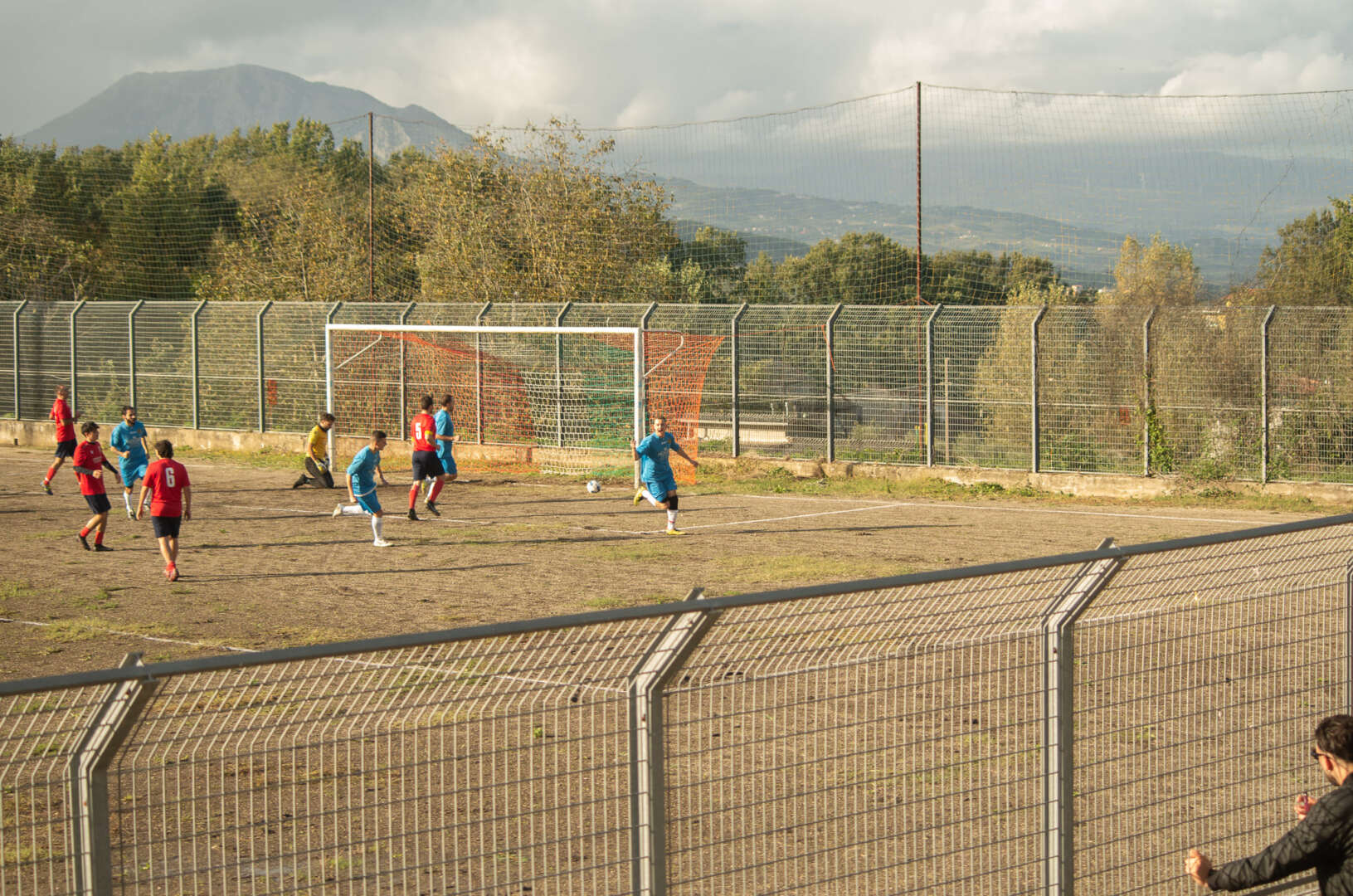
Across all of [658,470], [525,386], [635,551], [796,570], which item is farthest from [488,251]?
[796,570]

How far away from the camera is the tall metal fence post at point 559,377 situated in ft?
82.6

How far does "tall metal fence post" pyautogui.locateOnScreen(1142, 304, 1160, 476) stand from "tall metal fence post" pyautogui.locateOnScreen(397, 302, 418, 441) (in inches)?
580

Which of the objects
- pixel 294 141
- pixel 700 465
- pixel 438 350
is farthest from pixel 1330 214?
pixel 294 141

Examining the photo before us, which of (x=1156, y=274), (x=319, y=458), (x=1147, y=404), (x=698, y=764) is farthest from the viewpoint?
(x=1156, y=274)

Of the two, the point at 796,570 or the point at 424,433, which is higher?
the point at 424,433

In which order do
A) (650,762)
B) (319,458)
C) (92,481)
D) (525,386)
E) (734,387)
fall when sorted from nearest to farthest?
(650,762), (92,481), (319,458), (734,387), (525,386)

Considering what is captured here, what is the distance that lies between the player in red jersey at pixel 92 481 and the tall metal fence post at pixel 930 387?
42.7 feet

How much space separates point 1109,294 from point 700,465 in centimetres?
881

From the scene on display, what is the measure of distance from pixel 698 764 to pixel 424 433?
11747 millimetres

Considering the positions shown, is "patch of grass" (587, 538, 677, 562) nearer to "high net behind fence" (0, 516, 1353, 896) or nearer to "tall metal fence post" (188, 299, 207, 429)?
"high net behind fence" (0, 516, 1353, 896)

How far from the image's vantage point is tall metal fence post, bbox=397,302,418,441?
26547mm

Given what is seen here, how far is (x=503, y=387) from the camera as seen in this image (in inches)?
1018

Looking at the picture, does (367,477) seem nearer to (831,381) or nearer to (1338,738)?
(831,381)

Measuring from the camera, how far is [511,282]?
115ft
